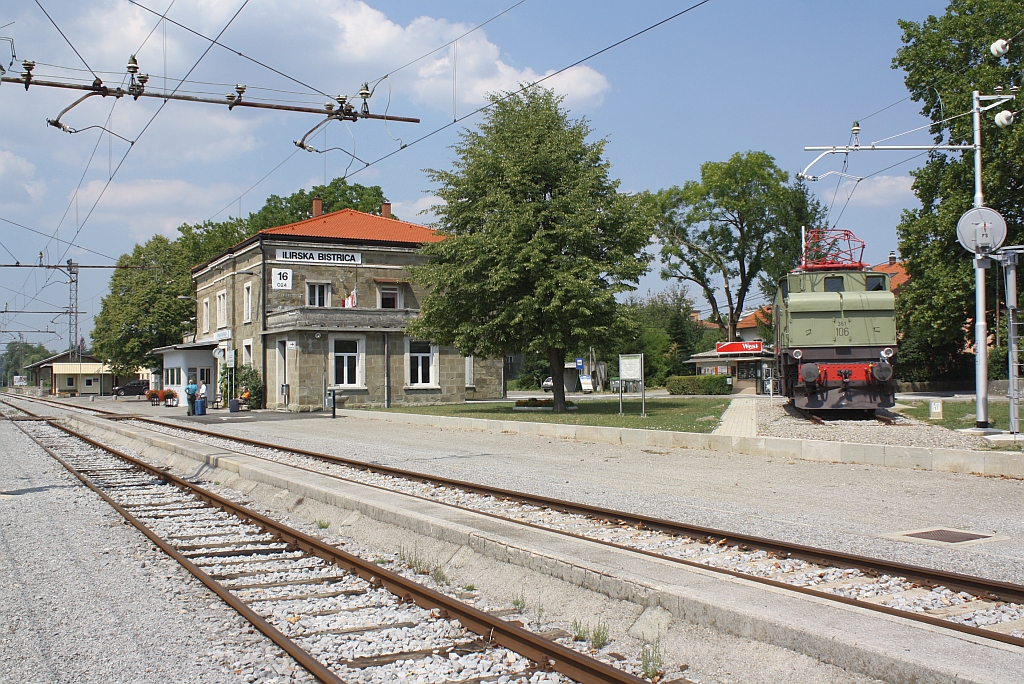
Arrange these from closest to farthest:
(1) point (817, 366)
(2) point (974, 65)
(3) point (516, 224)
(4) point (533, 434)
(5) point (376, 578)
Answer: (5) point (376, 578), (1) point (817, 366), (4) point (533, 434), (3) point (516, 224), (2) point (974, 65)

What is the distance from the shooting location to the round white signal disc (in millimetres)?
16094

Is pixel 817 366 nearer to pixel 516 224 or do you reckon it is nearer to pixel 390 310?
pixel 516 224

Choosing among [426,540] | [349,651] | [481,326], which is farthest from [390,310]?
[349,651]

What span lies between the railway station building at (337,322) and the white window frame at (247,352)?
5cm

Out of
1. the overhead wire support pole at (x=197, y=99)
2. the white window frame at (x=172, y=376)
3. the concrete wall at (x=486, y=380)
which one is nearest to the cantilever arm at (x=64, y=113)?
the overhead wire support pole at (x=197, y=99)

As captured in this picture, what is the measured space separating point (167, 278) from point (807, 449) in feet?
212

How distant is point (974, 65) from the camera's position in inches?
1369

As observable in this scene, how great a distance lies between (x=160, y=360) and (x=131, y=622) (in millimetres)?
65095

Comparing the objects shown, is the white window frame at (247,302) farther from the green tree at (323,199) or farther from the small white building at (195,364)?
the green tree at (323,199)

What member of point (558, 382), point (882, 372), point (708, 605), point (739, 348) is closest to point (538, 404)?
point (558, 382)

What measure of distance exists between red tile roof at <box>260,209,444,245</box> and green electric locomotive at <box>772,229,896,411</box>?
23.1 metres

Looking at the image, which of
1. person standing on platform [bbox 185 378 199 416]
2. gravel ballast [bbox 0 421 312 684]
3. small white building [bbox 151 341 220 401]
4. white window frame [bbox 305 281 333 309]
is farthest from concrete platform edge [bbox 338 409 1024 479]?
small white building [bbox 151 341 220 401]

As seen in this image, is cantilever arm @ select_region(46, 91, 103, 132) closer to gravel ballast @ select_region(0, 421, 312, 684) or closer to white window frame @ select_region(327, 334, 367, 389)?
gravel ballast @ select_region(0, 421, 312, 684)

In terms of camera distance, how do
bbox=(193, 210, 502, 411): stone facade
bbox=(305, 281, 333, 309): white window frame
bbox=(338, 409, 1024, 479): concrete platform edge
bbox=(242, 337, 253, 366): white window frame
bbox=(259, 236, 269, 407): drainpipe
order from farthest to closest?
bbox=(242, 337, 253, 366): white window frame < bbox=(305, 281, 333, 309): white window frame < bbox=(259, 236, 269, 407): drainpipe < bbox=(193, 210, 502, 411): stone facade < bbox=(338, 409, 1024, 479): concrete platform edge
